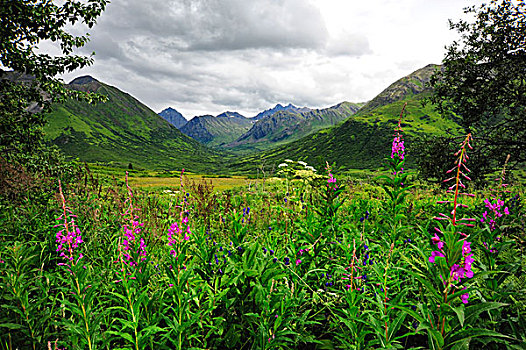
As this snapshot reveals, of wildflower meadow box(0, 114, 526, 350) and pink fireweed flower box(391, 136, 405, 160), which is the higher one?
pink fireweed flower box(391, 136, 405, 160)

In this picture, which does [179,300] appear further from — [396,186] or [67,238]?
[396,186]

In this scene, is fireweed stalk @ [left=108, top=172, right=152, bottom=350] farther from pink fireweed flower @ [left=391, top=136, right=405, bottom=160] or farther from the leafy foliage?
the leafy foliage

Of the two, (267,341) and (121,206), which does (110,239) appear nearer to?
(121,206)

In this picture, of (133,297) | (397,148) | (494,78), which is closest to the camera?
(133,297)

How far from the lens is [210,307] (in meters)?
3.18

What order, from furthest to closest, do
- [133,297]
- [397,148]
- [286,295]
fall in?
[397,148] → [286,295] → [133,297]

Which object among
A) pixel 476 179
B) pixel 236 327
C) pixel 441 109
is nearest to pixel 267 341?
pixel 236 327

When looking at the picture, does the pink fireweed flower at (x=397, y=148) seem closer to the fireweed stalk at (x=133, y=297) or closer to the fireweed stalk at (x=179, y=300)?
the fireweed stalk at (x=179, y=300)

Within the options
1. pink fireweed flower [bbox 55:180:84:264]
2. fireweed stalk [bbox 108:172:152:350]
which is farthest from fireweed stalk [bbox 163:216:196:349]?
pink fireweed flower [bbox 55:180:84:264]

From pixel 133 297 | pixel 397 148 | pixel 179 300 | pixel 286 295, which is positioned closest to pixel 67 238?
pixel 133 297

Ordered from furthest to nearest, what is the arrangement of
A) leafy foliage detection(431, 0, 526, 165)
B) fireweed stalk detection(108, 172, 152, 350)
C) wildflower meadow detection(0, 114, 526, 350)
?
leafy foliage detection(431, 0, 526, 165) → fireweed stalk detection(108, 172, 152, 350) → wildflower meadow detection(0, 114, 526, 350)

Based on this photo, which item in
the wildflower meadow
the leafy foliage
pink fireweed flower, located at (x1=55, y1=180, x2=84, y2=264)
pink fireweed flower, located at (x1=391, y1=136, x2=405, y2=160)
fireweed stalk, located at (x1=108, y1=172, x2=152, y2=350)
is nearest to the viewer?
the wildflower meadow

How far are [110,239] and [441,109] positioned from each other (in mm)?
17775

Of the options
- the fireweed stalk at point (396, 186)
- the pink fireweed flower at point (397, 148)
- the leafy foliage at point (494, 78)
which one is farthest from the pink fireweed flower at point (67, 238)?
the leafy foliage at point (494, 78)
